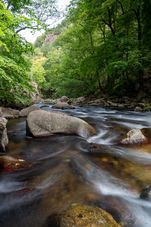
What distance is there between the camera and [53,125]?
754cm

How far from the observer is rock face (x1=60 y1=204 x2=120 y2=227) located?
2.87 m

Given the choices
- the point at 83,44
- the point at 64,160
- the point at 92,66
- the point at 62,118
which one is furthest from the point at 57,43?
the point at 64,160

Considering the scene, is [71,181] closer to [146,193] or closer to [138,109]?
[146,193]

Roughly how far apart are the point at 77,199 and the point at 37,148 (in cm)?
280

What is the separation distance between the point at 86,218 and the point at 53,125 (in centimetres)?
472

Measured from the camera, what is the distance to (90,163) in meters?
5.08

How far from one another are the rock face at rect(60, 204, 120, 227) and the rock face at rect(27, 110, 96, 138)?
432 cm

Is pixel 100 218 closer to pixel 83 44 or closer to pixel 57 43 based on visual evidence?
pixel 83 44

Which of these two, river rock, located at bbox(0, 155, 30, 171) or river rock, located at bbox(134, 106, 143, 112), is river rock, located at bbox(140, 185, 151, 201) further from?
river rock, located at bbox(134, 106, 143, 112)

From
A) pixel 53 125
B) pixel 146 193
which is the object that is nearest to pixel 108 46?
pixel 53 125

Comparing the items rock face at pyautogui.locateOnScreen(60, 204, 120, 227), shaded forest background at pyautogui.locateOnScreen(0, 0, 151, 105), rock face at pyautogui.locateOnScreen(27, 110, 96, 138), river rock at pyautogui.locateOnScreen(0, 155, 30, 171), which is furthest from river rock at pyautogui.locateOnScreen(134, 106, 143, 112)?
rock face at pyautogui.locateOnScreen(60, 204, 120, 227)

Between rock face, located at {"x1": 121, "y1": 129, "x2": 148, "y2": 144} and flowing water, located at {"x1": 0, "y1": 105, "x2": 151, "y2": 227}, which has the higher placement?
rock face, located at {"x1": 121, "y1": 129, "x2": 148, "y2": 144}

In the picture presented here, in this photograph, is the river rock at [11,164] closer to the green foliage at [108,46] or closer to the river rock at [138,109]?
the river rock at [138,109]

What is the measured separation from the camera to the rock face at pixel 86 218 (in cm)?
287
